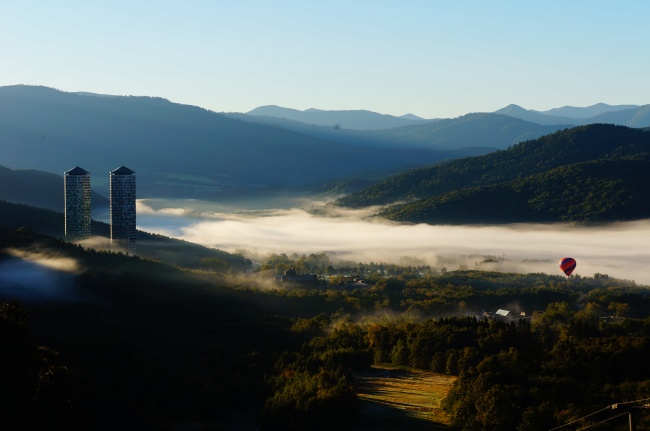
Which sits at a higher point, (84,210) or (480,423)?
(84,210)

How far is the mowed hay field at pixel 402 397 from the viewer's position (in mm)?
69125

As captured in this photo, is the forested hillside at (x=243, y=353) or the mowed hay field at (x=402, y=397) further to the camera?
the mowed hay field at (x=402, y=397)

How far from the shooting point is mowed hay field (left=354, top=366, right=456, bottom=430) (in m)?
69.1

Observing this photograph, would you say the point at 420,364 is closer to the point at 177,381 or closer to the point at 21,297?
the point at 177,381

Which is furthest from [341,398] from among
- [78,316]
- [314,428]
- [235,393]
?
[78,316]

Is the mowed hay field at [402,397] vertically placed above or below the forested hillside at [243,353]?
below

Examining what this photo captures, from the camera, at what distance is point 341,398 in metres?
70.4

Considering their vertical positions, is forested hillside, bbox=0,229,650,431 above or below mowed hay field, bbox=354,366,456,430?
above

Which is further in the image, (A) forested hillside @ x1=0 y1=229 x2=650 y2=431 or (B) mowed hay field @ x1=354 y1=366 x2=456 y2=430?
(B) mowed hay field @ x1=354 y1=366 x2=456 y2=430

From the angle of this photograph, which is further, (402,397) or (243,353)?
(243,353)

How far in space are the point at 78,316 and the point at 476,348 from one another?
36863mm

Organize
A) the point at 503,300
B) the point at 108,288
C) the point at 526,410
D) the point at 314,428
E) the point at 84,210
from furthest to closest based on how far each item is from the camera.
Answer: the point at 84,210
the point at 503,300
the point at 108,288
the point at 314,428
the point at 526,410

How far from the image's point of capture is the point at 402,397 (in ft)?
249

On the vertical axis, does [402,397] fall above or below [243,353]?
below
